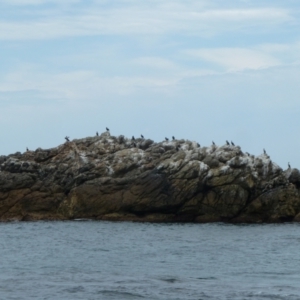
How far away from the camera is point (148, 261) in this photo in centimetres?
4794

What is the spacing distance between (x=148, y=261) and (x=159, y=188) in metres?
31.2

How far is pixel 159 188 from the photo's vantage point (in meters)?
79.0

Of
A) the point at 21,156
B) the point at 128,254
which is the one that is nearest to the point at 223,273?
the point at 128,254

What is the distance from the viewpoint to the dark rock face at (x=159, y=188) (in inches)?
3086

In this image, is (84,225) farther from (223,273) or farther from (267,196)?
(223,273)

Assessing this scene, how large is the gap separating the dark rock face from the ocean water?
358 centimetres

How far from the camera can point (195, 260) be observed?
48656mm

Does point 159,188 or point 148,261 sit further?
point 159,188

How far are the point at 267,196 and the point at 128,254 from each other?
1168 inches

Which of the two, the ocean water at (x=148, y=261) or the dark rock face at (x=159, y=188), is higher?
the dark rock face at (x=159, y=188)

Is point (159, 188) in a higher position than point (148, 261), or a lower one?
higher

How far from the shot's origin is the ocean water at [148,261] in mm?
35562

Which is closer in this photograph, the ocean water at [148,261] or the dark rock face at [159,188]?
the ocean water at [148,261]

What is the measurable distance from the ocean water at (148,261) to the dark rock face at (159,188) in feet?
11.8
